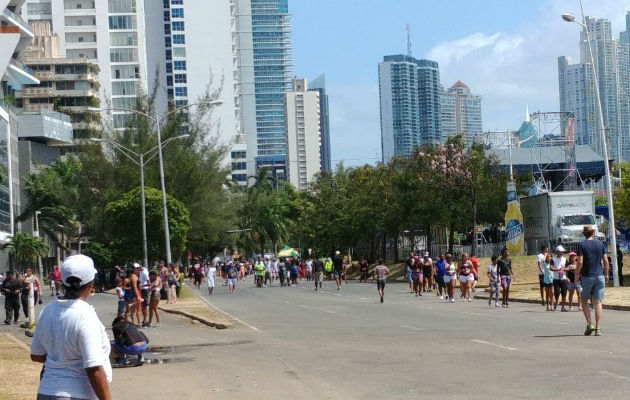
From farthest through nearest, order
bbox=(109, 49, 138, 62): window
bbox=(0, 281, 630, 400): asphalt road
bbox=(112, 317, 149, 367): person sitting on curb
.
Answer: bbox=(109, 49, 138, 62): window < bbox=(112, 317, 149, 367): person sitting on curb < bbox=(0, 281, 630, 400): asphalt road

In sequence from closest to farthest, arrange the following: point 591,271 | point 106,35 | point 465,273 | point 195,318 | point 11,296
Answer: point 591,271, point 195,318, point 11,296, point 465,273, point 106,35

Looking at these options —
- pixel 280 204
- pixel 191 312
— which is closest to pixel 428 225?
pixel 191 312

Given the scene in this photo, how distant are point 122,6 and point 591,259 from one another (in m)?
123

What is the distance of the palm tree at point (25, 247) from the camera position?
85.0 metres

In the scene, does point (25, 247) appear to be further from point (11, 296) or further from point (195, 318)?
point (195, 318)

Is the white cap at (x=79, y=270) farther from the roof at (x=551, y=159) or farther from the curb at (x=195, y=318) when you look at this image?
the roof at (x=551, y=159)

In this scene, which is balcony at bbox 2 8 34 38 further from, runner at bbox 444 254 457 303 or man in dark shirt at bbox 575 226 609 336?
man in dark shirt at bbox 575 226 609 336

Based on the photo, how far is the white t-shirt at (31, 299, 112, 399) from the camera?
6.25 m

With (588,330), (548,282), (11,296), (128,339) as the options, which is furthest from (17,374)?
(11,296)

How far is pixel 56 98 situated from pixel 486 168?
64.9 metres

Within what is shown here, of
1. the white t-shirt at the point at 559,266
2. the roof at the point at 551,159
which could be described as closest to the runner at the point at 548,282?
the white t-shirt at the point at 559,266

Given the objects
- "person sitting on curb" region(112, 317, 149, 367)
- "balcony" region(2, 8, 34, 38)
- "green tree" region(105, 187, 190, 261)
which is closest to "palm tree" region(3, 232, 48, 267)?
"balcony" region(2, 8, 34, 38)

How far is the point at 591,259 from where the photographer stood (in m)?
17.8

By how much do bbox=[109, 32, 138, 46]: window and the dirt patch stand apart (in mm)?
116305
